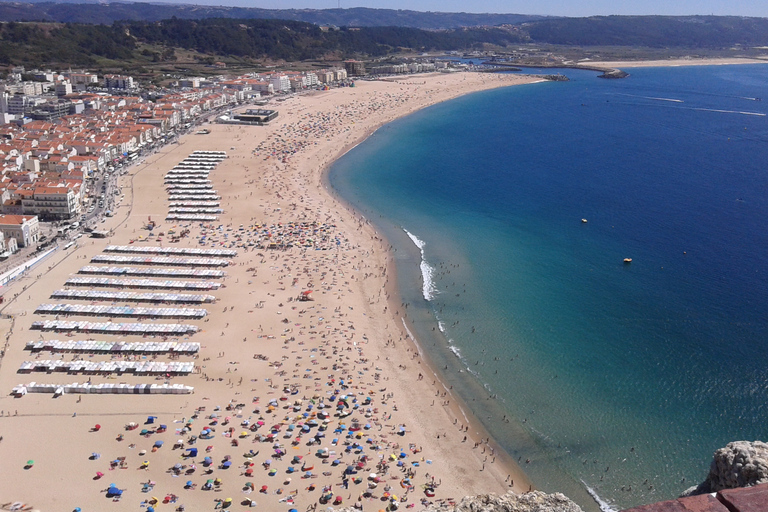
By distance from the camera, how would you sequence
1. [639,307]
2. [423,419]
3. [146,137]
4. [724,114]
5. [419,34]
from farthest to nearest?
[419,34]
[724,114]
[146,137]
[639,307]
[423,419]

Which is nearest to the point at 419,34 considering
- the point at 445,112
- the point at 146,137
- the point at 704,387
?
the point at 445,112

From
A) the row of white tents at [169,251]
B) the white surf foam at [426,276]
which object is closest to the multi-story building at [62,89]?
the row of white tents at [169,251]

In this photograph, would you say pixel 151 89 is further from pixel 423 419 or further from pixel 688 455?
pixel 688 455

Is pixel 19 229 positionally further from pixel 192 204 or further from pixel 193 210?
pixel 192 204

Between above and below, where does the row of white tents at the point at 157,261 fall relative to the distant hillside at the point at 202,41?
below

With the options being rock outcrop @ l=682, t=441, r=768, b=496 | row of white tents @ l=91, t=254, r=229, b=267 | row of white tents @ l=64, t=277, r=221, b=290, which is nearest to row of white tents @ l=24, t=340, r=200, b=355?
row of white tents @ l=64, t=277, r=221, b=290

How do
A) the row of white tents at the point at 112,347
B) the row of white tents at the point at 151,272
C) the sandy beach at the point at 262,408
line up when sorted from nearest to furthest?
the sandy beach at the point at 262,408 < the row of white tents at the point at 112,347 < the row of white tents at the point at 151,272

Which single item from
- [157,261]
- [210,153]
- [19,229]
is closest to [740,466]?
[157,261]

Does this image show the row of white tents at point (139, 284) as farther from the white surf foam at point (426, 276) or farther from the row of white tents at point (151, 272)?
the white surf foam at point (426, 276)
